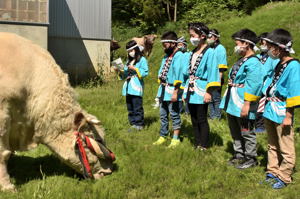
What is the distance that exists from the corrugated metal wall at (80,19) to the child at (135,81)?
29.1 feet

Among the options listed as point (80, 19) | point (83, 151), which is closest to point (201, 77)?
point (83, 151)

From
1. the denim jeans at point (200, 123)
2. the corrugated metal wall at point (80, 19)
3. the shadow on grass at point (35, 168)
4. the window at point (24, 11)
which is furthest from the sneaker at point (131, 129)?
the corrugated metal wall at point (80, 19)

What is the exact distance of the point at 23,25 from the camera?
1184 centimetres

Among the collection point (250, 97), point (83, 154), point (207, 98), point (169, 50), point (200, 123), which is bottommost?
point (83, 154)

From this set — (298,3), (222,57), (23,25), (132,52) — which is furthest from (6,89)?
(298,3)

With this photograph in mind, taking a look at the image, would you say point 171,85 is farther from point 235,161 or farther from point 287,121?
point 287,121

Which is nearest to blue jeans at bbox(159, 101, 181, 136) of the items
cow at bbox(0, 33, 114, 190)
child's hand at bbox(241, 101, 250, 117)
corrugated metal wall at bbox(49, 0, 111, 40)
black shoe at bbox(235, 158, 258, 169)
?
black shoe at bbox(235, 158, 258, 169)

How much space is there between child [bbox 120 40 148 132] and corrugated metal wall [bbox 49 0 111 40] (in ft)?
29.1

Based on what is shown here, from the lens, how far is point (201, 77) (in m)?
5.75

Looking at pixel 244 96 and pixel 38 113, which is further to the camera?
pixel 244 96

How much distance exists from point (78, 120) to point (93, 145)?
16.0 inches

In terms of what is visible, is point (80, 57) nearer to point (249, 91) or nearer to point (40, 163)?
point (40, 163)

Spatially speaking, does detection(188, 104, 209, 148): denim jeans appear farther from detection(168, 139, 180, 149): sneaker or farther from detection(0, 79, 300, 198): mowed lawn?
detection(168, 139, 180, 149): sneaker

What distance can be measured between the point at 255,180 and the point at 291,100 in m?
1.34
